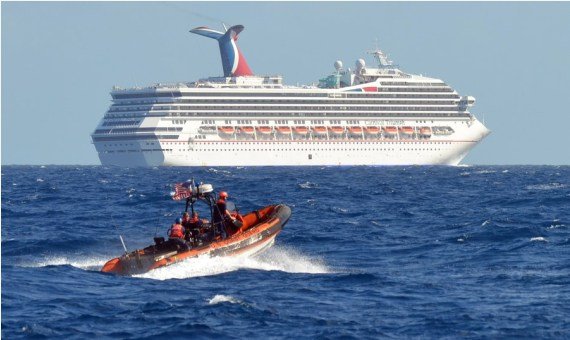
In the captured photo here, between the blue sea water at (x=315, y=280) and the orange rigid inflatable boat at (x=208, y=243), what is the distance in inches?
11.1

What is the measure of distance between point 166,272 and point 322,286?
351cm

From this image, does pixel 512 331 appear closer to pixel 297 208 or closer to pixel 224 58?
pixel 297 208

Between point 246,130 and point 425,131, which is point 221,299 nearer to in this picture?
point 246,130

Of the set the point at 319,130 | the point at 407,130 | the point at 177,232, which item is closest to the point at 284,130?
the point at 319,130

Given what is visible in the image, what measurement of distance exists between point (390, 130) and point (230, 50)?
2823 centimetres

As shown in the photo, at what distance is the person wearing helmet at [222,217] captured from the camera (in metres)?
26.6

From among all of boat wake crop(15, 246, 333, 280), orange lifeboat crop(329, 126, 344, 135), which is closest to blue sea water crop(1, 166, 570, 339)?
boat wake crop(15, 246, 333, 280)

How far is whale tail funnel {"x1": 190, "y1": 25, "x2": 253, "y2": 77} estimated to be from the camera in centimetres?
14750

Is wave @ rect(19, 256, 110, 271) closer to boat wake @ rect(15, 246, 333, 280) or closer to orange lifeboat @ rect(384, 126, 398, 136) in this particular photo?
boat wake @ rect(15, 246, 333, 280)

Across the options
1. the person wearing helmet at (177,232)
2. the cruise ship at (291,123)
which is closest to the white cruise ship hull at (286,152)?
the cruise ship at (291,123)

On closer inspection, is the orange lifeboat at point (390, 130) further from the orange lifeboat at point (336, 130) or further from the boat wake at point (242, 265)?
the boat wake at point (242, 265)

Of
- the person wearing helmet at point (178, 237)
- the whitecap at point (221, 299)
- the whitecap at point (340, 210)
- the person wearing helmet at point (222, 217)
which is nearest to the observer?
the whitecap at point (221, 299)

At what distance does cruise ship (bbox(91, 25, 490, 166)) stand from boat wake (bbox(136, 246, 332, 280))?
314 ft

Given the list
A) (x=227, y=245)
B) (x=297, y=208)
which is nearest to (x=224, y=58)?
(x=297, y=208)
